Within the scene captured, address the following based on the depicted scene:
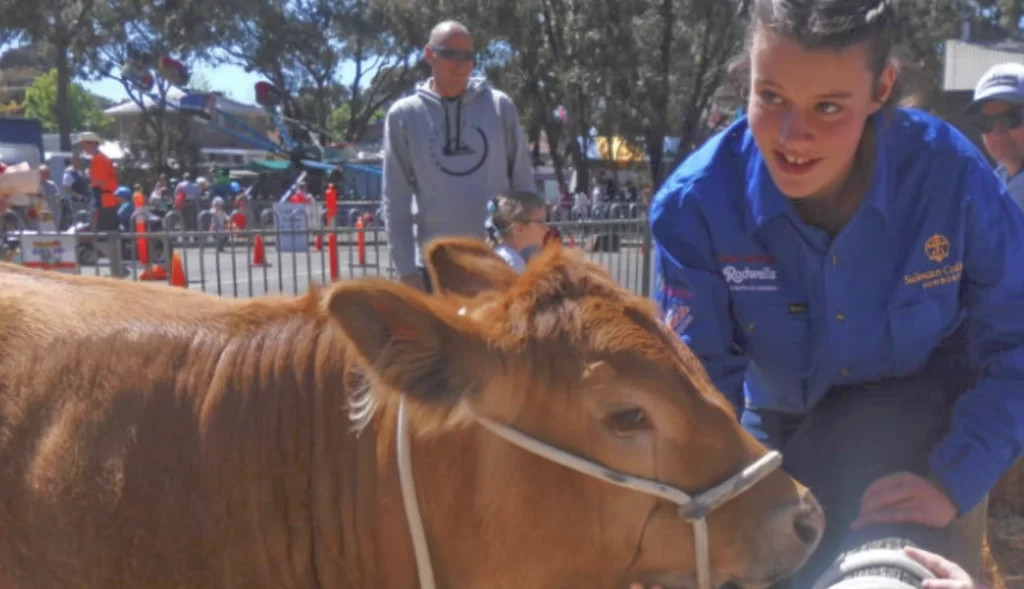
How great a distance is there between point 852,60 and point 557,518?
137 cm

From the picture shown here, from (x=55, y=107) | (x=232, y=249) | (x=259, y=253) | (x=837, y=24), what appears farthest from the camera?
(x=55, y=107)

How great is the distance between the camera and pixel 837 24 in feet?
8.46

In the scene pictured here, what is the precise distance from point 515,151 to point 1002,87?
3.15 m

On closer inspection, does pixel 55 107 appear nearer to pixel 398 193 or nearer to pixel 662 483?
Result: pixel 398 193

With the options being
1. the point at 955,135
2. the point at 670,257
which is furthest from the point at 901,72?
the point at 670,257

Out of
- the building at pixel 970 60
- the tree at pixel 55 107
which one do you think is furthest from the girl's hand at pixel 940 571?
the tree at pixel 55 107

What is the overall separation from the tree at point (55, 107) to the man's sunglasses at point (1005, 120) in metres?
67.2

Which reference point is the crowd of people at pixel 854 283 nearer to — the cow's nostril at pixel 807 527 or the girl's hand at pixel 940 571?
the girl's hand at pixel 940 571

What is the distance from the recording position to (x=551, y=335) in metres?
2.38

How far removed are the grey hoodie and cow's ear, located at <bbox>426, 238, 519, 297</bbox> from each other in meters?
3.56

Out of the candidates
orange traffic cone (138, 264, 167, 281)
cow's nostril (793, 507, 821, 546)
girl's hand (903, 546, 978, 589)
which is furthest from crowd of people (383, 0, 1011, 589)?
orange traffic cone (138, 264, 167, 281)

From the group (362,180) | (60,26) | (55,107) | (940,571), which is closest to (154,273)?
(940,571)

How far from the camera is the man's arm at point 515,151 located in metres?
6.74

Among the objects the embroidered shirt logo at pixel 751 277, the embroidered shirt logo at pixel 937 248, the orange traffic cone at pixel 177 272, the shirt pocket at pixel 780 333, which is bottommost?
the orange traffic cone at pixel 177 272
